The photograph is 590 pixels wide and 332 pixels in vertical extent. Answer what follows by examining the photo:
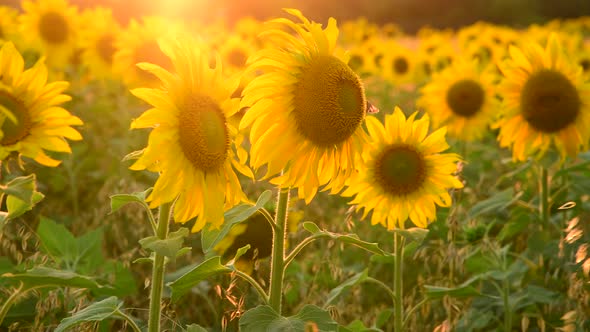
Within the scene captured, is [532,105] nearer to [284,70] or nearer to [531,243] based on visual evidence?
[531,243]

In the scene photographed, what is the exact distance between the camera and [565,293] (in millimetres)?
3559

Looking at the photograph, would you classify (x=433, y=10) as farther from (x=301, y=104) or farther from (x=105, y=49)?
(x=301, y=104)

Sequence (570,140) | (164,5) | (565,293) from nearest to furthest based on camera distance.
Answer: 1. (565,293)
2. (570,140)
3. (164,5)

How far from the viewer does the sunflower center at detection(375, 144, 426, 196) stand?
3.19m

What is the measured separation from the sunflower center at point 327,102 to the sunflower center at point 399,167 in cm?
78

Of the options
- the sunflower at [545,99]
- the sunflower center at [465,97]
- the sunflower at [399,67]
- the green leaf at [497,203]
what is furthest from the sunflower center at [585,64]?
the green leaf at [497,203]

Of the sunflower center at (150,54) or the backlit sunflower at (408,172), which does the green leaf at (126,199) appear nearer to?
the backlit sunflower at (408,172)

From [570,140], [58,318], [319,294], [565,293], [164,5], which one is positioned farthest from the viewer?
[164,5]

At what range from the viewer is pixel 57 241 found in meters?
3.04

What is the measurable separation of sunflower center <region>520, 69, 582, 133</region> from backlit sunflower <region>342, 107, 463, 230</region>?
3.76 ft

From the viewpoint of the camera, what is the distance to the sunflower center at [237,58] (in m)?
7.80

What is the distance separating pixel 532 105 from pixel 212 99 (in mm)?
2460

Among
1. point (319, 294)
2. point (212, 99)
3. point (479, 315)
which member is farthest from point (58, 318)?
point (479, 315)

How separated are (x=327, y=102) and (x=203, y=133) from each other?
0.44 meters
